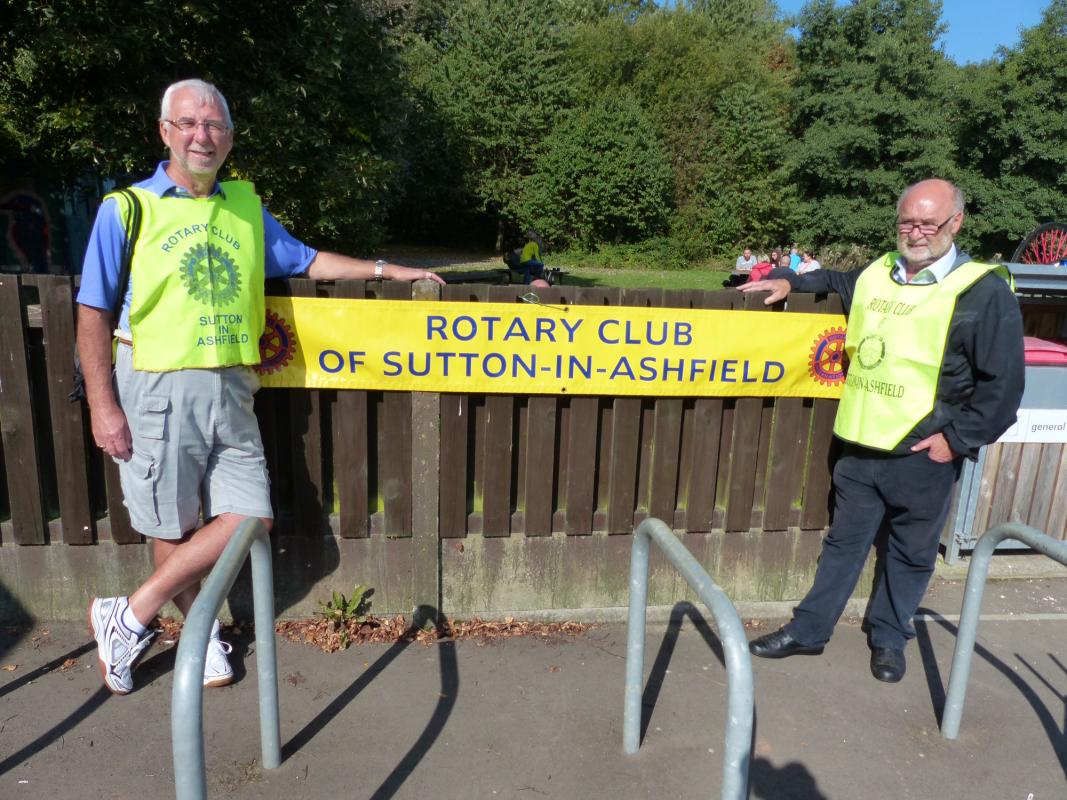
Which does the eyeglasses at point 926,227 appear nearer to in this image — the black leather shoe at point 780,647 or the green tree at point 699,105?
the black leather shoe at point 780,647

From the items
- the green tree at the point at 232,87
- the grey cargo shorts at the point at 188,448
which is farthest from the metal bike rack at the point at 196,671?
the green tree at the point at 232,87

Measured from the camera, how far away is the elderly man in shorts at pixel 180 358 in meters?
2.94

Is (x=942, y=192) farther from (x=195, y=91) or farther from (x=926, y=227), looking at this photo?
(x=195, y=91)

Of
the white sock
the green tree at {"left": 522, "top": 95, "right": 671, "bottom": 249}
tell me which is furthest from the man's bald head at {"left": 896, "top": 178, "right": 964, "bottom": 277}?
the green tree at {"left": 522, "top": 95, "right": 671, "bottom": 249}

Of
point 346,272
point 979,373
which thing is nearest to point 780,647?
point 979,373

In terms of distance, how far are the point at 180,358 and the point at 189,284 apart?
27cm

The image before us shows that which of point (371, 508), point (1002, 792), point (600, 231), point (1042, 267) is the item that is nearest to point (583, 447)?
point (371, 508)

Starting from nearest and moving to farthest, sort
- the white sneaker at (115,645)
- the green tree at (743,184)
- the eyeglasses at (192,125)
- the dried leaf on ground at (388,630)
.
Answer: the eyeglasses at (192,125) < the white sneaker at (115,645) < the dried leaf on ground at (388,630) < the green tree at (743,184)

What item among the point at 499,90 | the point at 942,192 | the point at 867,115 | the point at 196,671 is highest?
the point at 499,90

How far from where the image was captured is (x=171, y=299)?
2.96 metres

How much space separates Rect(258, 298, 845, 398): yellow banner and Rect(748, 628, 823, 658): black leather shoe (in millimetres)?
1135

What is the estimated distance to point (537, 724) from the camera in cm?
317

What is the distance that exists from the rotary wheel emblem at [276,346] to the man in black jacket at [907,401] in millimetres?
A: 2118

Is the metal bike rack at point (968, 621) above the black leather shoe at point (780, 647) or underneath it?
above
